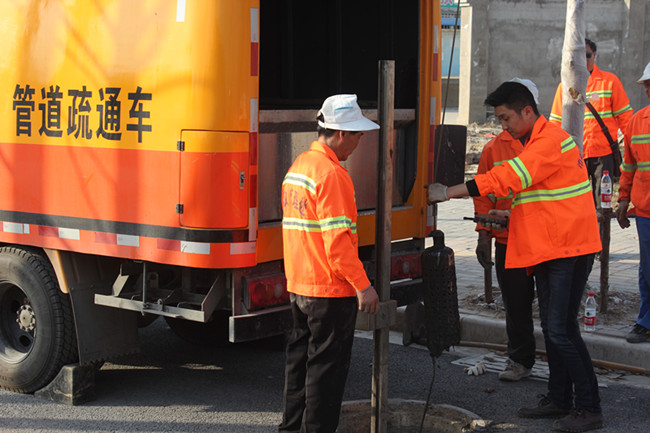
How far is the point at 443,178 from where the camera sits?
615cm

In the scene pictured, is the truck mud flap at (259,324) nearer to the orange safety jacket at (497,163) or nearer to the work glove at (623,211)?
the orange safety jacket at (497,163)

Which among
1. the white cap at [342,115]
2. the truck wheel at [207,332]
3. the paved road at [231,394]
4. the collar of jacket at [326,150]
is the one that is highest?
the white cap at [342,115]

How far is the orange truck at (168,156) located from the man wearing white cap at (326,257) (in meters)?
0.60

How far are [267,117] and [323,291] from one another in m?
1.38

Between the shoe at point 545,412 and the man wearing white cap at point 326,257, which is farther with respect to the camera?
the shoe at point 545,412

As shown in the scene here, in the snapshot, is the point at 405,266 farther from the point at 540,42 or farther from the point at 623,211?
the point at 540,42

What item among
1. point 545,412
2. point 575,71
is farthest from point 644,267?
point 545,412

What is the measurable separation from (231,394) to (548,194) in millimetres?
2357

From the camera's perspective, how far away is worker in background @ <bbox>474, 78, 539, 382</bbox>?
5.51 m

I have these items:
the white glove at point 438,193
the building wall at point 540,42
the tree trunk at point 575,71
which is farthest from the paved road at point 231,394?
the building wall at point 540,42

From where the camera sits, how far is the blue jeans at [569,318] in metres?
4.84

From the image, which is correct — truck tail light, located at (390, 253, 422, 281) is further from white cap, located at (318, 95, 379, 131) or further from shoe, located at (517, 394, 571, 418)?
white cap, located at (318, 95, 379, 131)

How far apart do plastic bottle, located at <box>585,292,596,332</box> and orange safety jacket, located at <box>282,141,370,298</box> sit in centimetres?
272

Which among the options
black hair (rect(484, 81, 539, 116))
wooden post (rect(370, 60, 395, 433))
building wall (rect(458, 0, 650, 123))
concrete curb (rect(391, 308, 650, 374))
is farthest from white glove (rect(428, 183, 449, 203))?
building wall (rect(458, 0, 650, 123))
